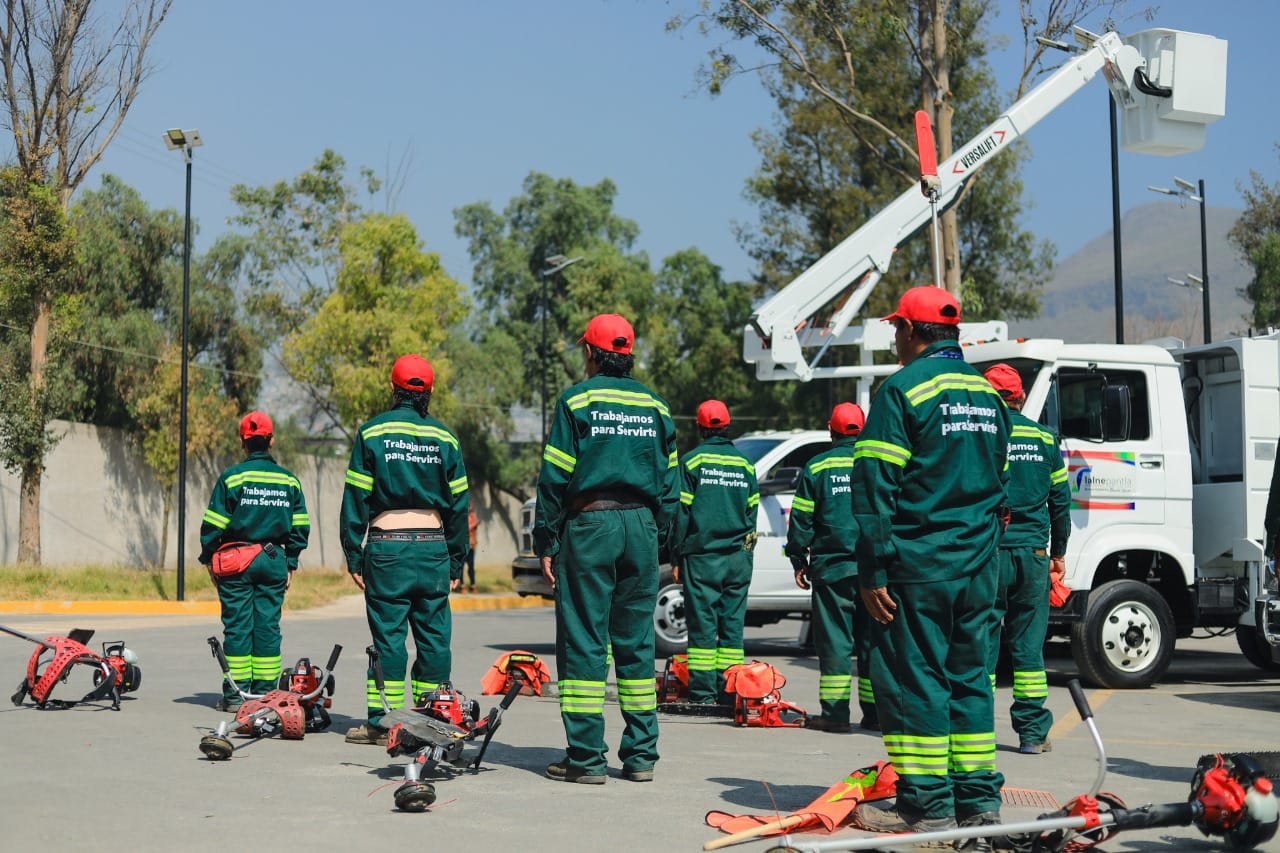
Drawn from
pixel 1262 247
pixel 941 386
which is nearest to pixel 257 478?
pixel 941 386

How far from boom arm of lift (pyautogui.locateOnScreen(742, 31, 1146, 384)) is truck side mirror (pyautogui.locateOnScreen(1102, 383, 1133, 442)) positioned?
3.08 meters

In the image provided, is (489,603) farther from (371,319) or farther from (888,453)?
(888,453)

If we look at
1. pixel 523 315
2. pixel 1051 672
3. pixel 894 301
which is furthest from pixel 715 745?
pixel 523 315

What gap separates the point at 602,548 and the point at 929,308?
6.82ft

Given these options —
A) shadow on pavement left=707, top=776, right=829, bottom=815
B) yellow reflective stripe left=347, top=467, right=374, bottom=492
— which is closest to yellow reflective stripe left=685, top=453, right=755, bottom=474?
yellow reflective stripe left=347, top=467, right=374, bottom=492

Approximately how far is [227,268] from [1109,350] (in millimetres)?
26716

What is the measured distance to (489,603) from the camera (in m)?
25.5

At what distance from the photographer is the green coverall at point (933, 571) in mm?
5688

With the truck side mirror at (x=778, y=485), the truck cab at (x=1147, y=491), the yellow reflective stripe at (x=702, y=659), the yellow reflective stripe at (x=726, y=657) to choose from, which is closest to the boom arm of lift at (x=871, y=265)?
the truck side mirror at (x=778, y=485)

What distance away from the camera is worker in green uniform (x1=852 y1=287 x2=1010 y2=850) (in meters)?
5.68

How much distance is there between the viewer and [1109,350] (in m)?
11.8

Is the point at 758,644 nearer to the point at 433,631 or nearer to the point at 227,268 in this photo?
the point at 433,631

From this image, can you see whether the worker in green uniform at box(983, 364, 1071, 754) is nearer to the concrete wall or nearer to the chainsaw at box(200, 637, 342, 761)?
the chainsaw at box(200, 637, 342, 761)

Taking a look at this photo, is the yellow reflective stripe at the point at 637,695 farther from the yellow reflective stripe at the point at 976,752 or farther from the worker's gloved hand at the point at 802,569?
the worker's gloved hand at the point at 802,569
